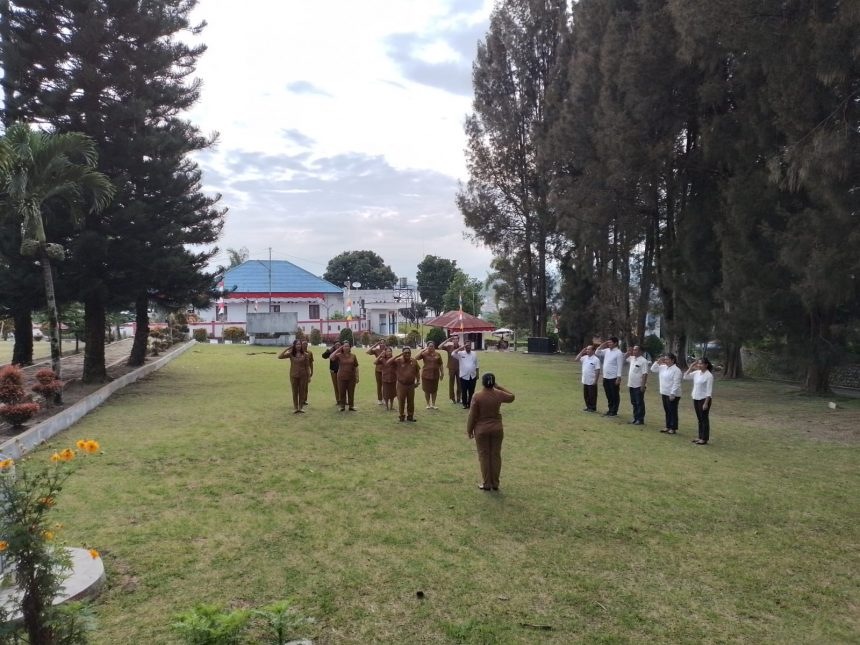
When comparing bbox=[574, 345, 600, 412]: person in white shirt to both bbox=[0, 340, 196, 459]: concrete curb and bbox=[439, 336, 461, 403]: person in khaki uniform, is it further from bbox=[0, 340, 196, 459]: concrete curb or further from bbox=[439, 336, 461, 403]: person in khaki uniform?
bbox=[0, 340, 196, 459]: concrete curb

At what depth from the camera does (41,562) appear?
10.3ft

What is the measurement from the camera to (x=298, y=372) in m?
12.4

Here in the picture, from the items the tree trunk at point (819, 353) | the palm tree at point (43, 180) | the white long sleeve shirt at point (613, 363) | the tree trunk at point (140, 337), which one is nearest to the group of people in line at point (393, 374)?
the white long sleeve shirt at point (613, 363)

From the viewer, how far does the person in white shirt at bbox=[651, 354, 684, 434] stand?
36.2ft

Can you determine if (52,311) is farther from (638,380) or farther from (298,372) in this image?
(638,380)

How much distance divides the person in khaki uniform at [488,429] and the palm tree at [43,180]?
29.1ft

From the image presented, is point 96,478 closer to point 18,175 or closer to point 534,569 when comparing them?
point 534,569

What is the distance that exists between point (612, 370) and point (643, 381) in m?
0.93

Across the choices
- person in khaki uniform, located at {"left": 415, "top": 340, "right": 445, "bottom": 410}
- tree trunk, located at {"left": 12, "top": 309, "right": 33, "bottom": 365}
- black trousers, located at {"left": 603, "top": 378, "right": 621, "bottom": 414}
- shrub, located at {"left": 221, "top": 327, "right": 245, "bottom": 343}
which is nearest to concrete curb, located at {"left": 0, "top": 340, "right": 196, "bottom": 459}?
tree trunk, located at {"left": 12, "top": 309, "right": 33, "bottom": 365}

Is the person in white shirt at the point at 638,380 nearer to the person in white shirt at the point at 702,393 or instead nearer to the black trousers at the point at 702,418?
the person in white shirt at the point at 702,393

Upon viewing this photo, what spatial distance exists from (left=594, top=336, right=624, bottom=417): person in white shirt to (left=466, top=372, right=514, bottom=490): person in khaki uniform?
597cm

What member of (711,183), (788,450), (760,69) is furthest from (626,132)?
(788,450)

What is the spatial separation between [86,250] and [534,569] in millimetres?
14298

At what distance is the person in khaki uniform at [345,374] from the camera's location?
12570 mm
